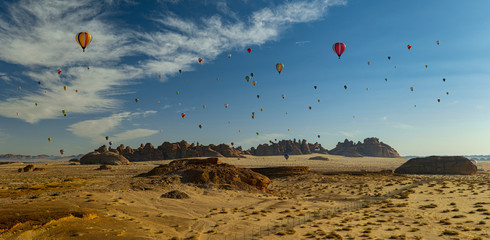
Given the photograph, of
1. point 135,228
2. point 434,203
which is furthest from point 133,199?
point 434,203

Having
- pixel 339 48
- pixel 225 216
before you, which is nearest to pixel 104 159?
pixel 339 48

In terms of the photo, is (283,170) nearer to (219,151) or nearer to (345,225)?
(345,225)

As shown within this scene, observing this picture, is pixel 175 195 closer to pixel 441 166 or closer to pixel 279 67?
pixel 279 67

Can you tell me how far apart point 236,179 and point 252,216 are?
12.1 metres

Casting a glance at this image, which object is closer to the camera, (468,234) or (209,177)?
(468,234)

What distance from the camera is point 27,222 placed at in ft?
43.1

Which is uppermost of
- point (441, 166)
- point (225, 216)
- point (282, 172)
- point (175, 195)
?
point (441, 166)

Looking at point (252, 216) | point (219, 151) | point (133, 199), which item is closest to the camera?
point (252, 216)

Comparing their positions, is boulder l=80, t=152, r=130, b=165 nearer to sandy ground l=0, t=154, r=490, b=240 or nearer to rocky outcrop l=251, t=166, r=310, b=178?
rocky outcrop l=251, t=166, r=310, b=178

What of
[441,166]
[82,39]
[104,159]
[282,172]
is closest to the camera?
[82,39]

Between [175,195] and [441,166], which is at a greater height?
[441,166]

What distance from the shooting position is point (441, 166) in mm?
58219

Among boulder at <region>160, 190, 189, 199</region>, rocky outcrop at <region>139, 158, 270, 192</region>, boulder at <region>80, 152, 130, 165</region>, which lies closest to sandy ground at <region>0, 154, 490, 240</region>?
boulder at <region>160, 190, 189, 199</region>

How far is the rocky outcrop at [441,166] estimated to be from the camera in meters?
Result: 56.9
